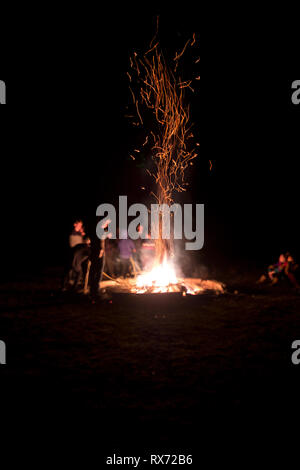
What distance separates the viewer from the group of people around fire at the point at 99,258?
32.0 ft

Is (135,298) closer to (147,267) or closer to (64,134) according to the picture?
(147,267)

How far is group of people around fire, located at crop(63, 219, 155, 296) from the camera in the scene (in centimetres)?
974

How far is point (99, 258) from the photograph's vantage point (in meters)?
9.70

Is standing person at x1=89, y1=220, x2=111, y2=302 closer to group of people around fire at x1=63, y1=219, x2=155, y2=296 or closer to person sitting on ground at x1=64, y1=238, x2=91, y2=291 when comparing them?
group of people around fire at x1=63, y1=219, x2=155, y2=296

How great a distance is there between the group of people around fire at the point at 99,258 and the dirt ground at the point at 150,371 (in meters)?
1.14

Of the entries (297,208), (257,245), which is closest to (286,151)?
(297,208)

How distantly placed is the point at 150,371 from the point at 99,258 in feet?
15.9

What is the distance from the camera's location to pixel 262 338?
6.57m

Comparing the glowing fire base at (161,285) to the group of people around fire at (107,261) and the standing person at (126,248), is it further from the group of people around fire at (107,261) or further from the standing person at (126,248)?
the standing person at (126,248)
